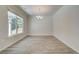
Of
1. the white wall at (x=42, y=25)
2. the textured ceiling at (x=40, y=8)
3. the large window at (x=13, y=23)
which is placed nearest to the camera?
the large window at (x=13, y=23)

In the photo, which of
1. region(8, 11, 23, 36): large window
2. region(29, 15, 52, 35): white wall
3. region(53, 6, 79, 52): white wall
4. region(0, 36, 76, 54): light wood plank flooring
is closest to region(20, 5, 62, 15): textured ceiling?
region(53, 6, 79, 52): white wall

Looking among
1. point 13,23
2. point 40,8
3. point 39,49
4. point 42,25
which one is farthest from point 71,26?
point 42,25

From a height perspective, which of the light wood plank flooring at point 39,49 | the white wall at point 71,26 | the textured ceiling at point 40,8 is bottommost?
the light wood plank flooring at point 39,49

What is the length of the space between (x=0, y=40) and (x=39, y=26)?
652 centimetres

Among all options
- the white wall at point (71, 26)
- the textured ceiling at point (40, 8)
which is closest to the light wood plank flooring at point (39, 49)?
the white wall at point (71, 26)

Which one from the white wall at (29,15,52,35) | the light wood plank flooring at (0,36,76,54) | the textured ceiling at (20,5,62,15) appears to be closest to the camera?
the light wood plank flooring at (0,36,76,54)

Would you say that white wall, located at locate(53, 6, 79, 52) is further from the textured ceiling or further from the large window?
the large window

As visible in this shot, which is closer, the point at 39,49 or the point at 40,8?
the point at 39,49

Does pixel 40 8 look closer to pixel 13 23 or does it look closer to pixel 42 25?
pixel 13 23

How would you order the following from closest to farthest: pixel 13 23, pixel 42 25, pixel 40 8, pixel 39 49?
pixel 39 49
pixel 13 23
pixel 40 8
pixel 42 25

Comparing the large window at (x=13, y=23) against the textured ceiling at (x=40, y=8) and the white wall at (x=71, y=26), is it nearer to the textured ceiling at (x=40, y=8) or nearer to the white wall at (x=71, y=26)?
the textured ceiling at (x=40, y=8)
